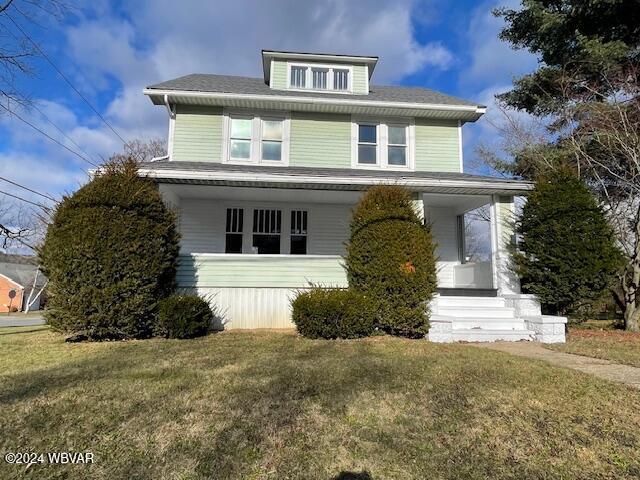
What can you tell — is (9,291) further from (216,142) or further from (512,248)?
(512,248)

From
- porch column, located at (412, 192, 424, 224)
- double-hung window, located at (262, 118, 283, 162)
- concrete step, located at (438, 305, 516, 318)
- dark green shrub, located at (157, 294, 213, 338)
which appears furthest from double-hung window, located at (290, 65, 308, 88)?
concrete step, located at (438, 305, 516, 318)

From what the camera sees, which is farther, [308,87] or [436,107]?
[308,87]

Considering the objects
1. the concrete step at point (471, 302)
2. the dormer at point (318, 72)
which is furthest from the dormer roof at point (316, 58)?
the concrete step at point (471, 302)

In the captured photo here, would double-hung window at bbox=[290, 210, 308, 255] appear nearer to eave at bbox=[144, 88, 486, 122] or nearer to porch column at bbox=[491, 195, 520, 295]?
eave at bbox=[144, 88, 486, 122]

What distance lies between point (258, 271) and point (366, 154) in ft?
16.7

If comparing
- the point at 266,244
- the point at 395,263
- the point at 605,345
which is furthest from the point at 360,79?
the point at 605,345

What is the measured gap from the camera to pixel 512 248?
9.71m

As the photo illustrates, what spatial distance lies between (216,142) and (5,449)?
32.1 ft

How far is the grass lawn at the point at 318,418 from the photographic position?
2.77 metres

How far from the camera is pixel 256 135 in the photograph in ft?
38.5

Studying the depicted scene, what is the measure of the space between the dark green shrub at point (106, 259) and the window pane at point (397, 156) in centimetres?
717

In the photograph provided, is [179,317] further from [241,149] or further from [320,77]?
[320,77]

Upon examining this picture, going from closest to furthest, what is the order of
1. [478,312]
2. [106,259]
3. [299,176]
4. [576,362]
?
[576,362], [106,259], [478,312], [299,176]

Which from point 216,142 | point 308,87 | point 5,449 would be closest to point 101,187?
point 216,142
